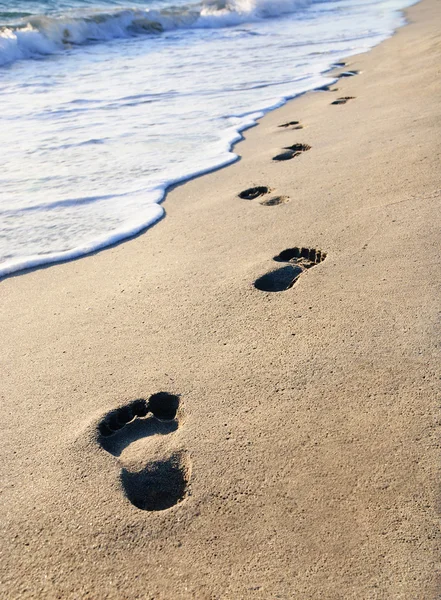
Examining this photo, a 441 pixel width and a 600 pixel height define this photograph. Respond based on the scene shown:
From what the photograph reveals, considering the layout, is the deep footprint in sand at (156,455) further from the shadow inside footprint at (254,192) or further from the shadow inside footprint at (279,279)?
the shadow inside footprint at (254,192)

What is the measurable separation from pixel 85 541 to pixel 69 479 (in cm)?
23

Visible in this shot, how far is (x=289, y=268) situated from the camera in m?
2.64

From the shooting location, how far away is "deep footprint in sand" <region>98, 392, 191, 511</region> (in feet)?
5.37

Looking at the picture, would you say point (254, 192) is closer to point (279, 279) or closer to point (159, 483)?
point (279, 279)

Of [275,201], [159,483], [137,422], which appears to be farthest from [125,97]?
[159,483]

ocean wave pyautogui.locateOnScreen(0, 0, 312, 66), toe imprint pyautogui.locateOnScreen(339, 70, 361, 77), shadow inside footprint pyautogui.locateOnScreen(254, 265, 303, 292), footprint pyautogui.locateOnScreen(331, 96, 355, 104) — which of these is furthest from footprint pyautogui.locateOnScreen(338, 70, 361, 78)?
ocean wave pyautogui.locateOnScreen(0, 0, 312, 66)

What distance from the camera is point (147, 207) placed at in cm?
360

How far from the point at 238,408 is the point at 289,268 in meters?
0.96

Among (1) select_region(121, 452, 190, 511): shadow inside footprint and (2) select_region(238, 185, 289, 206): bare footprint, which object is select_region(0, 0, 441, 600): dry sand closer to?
(1) select_region(121, 452, 190, 511): shadow inside footprint

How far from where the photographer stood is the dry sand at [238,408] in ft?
4.66

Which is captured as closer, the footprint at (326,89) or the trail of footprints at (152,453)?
the trail of footprints at (152,453)

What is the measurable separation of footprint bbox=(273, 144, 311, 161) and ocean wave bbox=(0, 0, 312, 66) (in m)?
7.17

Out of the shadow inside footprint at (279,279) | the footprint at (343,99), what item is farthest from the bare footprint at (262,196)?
the footprint at (343,99)

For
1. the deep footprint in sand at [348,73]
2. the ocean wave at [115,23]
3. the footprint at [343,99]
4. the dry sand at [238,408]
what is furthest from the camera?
the ocean wave at [115,23]
